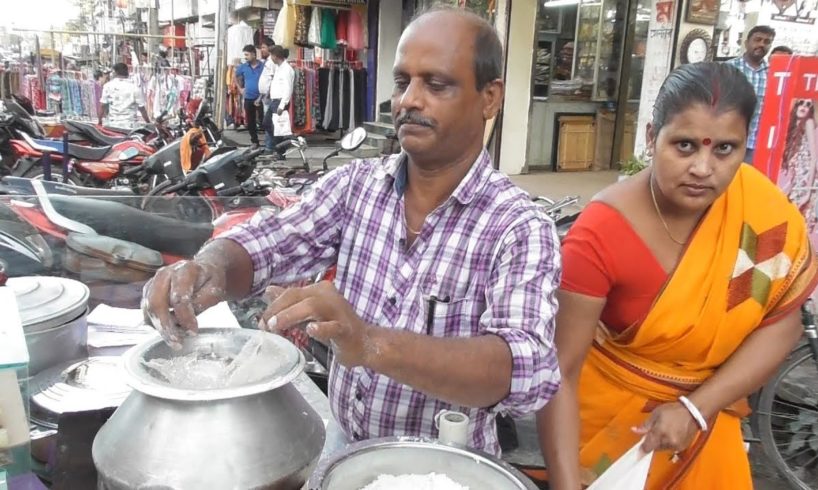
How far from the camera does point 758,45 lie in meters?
5.81

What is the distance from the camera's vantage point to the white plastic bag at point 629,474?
146 centimetres

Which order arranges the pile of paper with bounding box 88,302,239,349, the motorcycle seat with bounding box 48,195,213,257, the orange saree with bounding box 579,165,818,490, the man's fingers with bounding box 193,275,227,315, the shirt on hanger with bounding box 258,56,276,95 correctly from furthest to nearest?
the shirt on hanger with bounding box 258,56,276,95 → the motorcycle seat with bounding box 48,195,213,257 → the pile of paper with bounding box 88,302,239,349 → the orange saree with bounding box 579,165,818,490 → the man's fingers with bounding box 193,275,227,315

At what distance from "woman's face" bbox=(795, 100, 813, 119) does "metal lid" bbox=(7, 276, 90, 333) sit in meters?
3.59

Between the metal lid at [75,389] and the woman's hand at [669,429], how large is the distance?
1168mm

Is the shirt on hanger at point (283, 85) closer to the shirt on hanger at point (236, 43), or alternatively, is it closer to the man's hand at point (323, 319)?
the shirt on hanger at point (236, 43)

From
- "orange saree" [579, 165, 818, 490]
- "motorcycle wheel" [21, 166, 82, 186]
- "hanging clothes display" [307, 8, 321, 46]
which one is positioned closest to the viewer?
"orange saree" [579, 165, 818, 490]

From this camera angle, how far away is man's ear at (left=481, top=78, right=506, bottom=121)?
4.76 ft

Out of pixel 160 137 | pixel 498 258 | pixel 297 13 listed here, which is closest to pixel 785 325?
pixel 498 258

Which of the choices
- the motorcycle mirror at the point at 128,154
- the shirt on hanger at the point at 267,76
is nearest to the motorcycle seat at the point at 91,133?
the motorcycle mirror at the point at 128,154

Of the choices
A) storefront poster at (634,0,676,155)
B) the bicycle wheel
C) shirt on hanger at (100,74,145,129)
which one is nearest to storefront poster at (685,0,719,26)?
storefront poster at (634,0,676,155)

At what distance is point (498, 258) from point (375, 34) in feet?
38.9

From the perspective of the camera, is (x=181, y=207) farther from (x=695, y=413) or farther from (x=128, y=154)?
(x=128, y=154)

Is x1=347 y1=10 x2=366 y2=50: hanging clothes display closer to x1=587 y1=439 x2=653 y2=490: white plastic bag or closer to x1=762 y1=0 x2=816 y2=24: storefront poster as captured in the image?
x1=762 y1=0 x2=816 y2=24: storefront poster

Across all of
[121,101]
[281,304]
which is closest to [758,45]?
[281,304]
